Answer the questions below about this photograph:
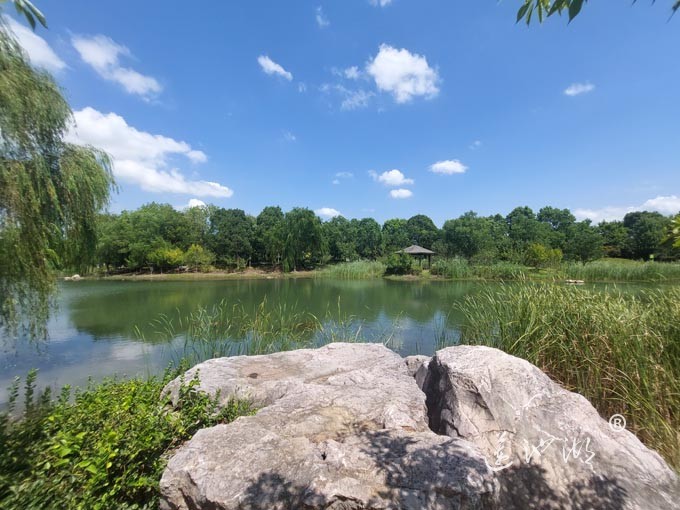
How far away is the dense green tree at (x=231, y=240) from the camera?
3434cm

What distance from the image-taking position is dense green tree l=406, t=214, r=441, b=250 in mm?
51969

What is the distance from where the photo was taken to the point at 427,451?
1.74m

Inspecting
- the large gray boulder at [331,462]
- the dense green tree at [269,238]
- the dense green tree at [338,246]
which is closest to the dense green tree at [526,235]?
the dense green tree at [338,246]

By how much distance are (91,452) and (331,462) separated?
4.64 feet

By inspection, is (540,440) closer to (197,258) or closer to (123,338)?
(123,338)

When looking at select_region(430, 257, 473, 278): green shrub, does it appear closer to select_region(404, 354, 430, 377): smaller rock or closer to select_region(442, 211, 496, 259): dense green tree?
select_region(442, 211, 496, 259): dense green tree

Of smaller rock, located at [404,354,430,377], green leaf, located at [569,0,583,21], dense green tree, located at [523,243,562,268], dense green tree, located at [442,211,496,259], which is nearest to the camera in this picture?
green leaf, located at [569,0,583,21]

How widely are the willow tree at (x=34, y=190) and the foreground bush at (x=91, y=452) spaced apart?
159cm

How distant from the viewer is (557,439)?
2223 mm

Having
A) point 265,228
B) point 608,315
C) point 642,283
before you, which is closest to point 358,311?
point 608,315

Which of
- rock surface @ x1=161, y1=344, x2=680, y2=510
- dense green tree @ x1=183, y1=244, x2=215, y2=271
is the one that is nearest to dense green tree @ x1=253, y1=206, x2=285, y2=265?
dense green tree @ x1=183, y1=244, x2=215, y2=271

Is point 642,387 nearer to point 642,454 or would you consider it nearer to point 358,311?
point 642,454

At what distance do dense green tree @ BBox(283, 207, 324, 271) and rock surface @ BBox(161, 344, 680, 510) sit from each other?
30178 millimetres

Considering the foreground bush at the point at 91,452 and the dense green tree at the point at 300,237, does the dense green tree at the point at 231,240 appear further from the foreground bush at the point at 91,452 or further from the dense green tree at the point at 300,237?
the foreground bush at the point at 91,452
